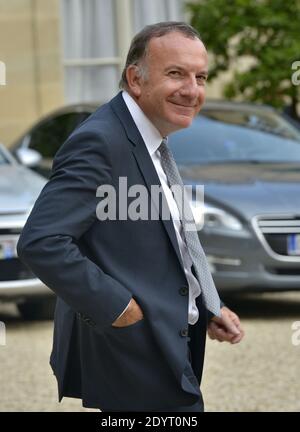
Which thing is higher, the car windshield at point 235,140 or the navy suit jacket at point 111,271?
the navy suit jacket at point 111,271

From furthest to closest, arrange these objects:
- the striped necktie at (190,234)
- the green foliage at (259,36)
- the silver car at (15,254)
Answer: the green foliage at (259,36), the silver car at (15,254), the striped necktie at (190,234)

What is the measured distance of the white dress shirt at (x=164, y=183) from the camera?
3.96 metres

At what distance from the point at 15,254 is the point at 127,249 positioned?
18.7ft

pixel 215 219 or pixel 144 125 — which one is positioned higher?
pixel 144 125

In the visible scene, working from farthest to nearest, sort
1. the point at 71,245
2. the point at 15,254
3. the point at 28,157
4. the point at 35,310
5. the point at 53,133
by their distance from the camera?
the point at 53,133 < the point at 28,157 < the point at 35,310 < the point at 15,254 < the point at 71,245

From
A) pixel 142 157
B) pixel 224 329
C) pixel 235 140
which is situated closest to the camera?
pixel 142 157

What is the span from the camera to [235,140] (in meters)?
11.4

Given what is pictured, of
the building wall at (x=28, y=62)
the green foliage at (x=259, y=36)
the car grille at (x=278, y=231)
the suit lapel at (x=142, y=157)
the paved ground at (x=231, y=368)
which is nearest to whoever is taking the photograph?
the suit lapel at (x=142, y=157)

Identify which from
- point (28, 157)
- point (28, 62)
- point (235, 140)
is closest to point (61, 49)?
point (28, 62)

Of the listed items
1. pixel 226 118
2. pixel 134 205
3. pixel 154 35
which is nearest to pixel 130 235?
pixel 134 205

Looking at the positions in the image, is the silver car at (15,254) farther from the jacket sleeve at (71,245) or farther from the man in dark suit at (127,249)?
the jacket sleeve at (71,245)

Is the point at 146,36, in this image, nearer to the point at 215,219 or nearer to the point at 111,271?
the point at 111,271

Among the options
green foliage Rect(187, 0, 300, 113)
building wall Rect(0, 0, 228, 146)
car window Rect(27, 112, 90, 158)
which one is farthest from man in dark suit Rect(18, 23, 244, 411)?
building wall Rect(0, 0, 228, 146)

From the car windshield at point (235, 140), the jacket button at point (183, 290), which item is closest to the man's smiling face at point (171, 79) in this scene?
the jacket button at point (183, 290)
